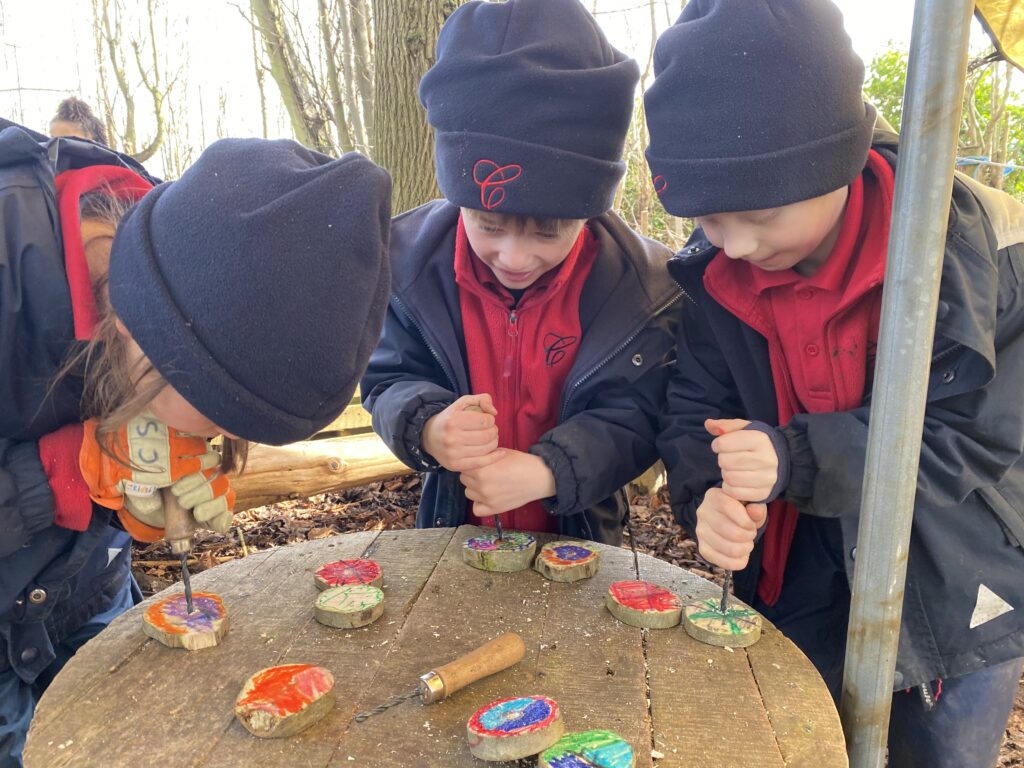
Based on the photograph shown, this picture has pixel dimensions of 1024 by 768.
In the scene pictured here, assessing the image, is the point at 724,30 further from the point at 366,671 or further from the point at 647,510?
the point at 647,510

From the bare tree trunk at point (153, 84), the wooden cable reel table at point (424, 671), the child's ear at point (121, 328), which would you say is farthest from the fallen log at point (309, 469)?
the bare tree trunk at point (153, 84)

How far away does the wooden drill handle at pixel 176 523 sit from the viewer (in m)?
1.58

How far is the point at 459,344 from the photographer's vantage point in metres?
2.19

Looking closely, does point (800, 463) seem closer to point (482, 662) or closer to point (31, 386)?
point (482, 662)

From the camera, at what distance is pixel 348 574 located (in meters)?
1.74

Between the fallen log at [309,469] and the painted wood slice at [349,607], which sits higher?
the painted wood slice at [349,607]

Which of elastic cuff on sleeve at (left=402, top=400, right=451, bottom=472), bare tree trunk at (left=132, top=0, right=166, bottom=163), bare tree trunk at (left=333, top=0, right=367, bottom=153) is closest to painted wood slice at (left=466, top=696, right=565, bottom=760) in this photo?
elastic cuff on sleeve at (left=402, top=400, right=451, bottom=472)

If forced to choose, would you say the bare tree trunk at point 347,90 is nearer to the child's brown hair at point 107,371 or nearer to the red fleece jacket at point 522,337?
the red fleece jacket at point 522,337

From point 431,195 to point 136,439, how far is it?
348 cm

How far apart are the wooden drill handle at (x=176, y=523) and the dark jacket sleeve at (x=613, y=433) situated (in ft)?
2.72

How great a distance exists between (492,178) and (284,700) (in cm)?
123

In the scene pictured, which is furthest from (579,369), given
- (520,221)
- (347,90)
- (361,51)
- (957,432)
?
(347,90)

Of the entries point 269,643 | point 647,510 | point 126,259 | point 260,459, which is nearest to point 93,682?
point 269,643

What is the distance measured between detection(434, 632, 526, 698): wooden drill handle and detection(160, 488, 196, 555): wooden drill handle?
0.64m
